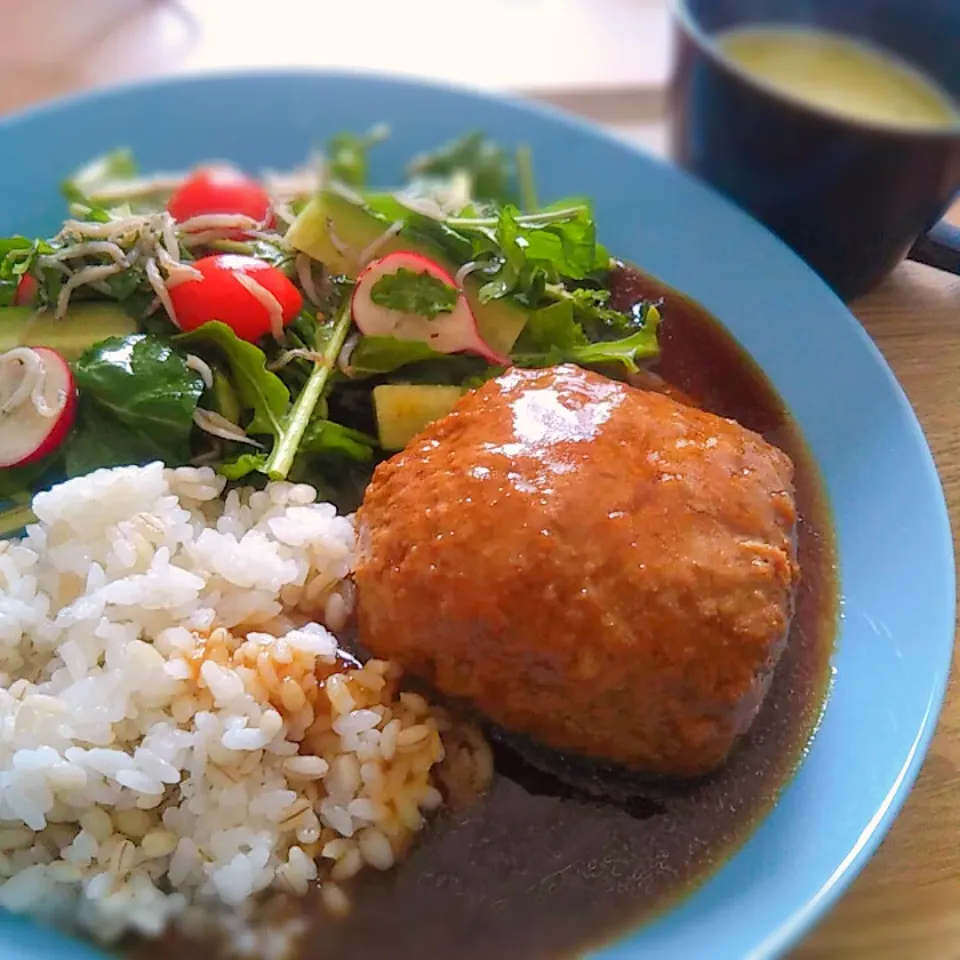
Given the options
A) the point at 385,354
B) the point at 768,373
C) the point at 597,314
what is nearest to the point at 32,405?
the point at 385,354

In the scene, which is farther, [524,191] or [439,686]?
[524,191]

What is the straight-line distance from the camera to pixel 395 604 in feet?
4.71

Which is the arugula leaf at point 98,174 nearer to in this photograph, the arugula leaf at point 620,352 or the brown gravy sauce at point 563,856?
the arugula leaf at point 620,352

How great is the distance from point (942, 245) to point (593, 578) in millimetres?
1172

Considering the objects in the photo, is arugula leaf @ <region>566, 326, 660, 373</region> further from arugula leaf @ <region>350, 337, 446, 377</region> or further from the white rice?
the white rice

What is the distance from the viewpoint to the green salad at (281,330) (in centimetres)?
175

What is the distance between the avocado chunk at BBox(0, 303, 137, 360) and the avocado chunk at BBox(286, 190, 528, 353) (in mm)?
360

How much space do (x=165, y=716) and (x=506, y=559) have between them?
0.56 m

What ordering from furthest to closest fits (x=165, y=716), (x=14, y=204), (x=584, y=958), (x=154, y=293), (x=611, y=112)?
(x=611, y=112) < (x=14, y=204) < (x=154, y=293) < (x=165, y=716) < (x=584, y=958)

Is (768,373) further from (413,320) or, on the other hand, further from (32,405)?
(32,405)

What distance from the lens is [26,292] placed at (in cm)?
189

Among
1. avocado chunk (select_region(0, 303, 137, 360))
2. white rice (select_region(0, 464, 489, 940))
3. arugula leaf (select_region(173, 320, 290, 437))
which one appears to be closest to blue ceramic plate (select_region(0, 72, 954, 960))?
white rice (select_region(0, 464, 489, 940))

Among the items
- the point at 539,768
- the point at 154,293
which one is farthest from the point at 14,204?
the point at 539,768

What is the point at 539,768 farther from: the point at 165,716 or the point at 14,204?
the point at 14,204
